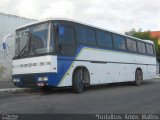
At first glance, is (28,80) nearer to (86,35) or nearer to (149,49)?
(86,35)

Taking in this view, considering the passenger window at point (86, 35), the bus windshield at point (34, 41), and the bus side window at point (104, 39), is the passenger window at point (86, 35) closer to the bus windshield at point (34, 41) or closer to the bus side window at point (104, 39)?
the bus side window at point (104, 39)

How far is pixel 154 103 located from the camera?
36.8 ft

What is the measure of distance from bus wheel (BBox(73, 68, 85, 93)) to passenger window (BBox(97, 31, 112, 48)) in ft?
8.55

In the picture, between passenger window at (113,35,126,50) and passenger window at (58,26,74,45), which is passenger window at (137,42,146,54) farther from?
passenger window at (58,26,74,45)

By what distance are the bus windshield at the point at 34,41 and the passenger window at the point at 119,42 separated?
19.1 ft

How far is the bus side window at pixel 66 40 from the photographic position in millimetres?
13141

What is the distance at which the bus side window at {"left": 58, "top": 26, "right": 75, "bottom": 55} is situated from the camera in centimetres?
1314

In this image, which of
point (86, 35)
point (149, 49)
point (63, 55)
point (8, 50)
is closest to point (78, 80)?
point (63, 55)

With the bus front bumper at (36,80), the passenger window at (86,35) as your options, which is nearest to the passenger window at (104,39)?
the passenger window at (86,35)

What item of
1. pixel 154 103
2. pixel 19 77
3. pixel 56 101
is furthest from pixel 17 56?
pixel 154 103

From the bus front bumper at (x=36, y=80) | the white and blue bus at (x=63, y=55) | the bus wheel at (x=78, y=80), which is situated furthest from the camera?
the bus wheel at (x=78, y=80)

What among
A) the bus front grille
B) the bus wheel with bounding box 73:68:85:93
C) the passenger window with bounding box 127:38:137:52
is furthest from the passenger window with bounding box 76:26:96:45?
the passenger window with bounding box 127:38:137:52

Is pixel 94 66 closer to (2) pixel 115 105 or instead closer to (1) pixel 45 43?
(1) pixel 45 43

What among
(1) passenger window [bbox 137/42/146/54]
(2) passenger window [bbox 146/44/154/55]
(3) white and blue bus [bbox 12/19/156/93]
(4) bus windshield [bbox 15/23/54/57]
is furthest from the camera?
(2) passenger window [bbox 146/44/154/55]
